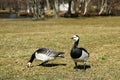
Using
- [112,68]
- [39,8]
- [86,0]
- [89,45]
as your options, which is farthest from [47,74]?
[86,0]

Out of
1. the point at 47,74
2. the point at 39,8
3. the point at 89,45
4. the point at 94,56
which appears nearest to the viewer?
the point at 47,74

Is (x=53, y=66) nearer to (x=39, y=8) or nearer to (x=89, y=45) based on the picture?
(x=89, y=45)

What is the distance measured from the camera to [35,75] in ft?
39.0

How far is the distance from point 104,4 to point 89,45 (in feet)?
230

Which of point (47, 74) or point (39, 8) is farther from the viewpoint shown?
point (39, 8)

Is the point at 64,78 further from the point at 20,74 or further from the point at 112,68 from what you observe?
the point at 112,68

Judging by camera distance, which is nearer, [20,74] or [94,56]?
[20,74]

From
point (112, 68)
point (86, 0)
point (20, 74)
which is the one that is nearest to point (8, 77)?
point (20, 74)

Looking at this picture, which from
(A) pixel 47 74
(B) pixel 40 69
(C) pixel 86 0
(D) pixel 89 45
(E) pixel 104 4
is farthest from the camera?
(E) pixel 104 4

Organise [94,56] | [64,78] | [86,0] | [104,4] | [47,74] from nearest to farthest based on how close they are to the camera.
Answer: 1. [64,78]
2. [47,74]
3. [94,56]
4. [86,0]
5. [104,4]

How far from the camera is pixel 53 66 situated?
536 inches

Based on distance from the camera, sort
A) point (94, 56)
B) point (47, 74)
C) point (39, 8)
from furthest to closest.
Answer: point (39, 8), point (94, 56), point (47, 74)

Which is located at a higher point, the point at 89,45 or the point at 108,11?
the point at 89,45

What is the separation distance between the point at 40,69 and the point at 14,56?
3944 mm
